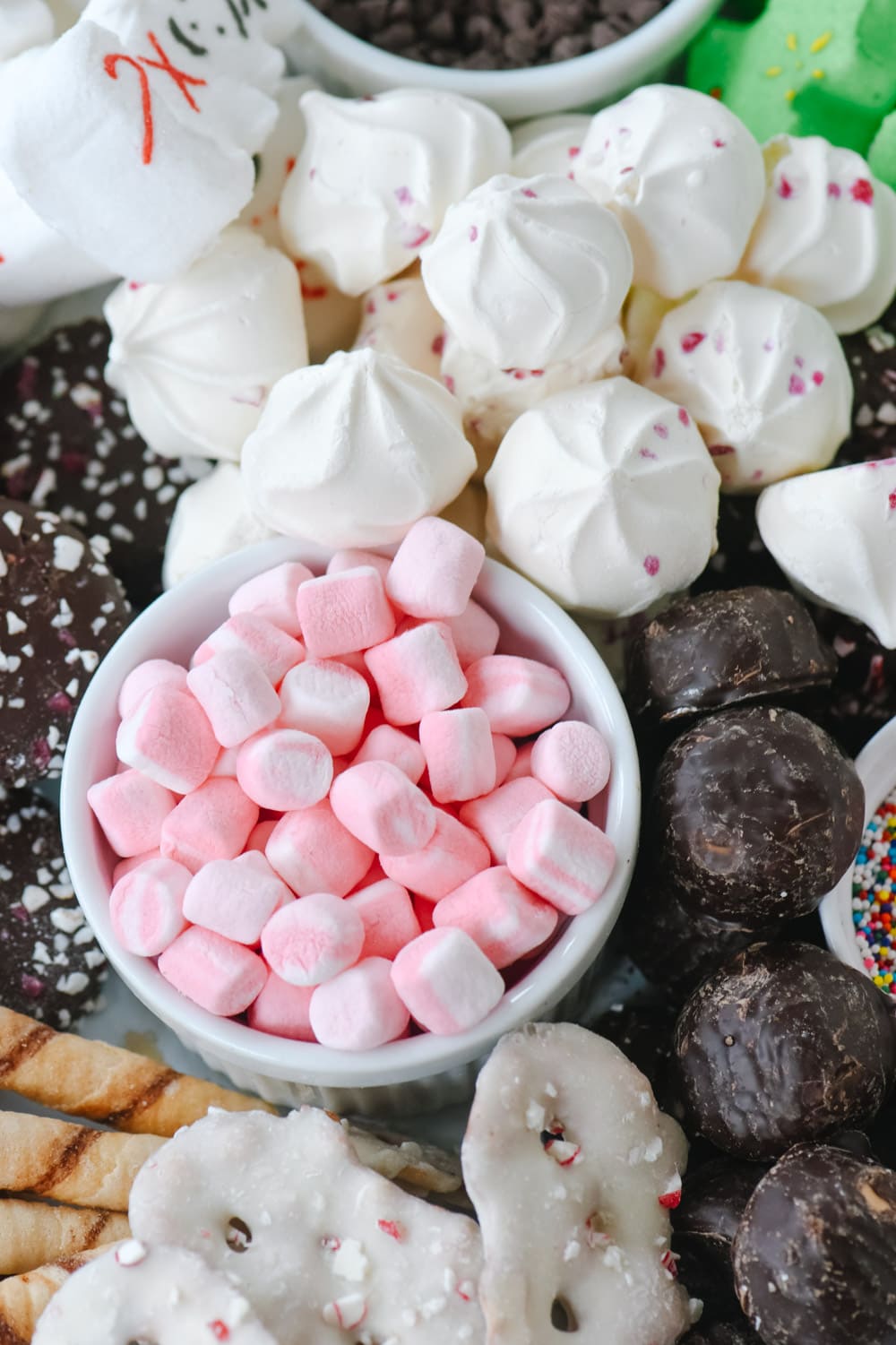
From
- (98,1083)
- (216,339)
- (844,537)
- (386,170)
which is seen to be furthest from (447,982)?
(386,170)

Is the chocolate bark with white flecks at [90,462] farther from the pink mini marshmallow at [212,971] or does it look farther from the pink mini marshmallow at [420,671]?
the pink mini marshmallow at [212,971]

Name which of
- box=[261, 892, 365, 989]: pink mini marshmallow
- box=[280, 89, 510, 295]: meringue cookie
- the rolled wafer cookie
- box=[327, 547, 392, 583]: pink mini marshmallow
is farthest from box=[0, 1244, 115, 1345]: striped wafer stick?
box=[280, 89, 510, 295]: meringue cookie

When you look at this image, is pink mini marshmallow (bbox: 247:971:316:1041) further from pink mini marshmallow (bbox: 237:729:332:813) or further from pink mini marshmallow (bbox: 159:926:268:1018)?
pink mini marshmallow (bbox: 237:729:332:813)

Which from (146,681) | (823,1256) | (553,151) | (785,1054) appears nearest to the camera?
(823,1256)

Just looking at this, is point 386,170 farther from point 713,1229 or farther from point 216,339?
point 713,1229

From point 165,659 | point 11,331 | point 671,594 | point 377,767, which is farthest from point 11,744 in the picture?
point 671,594

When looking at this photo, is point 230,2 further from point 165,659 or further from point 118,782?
point 118,782
